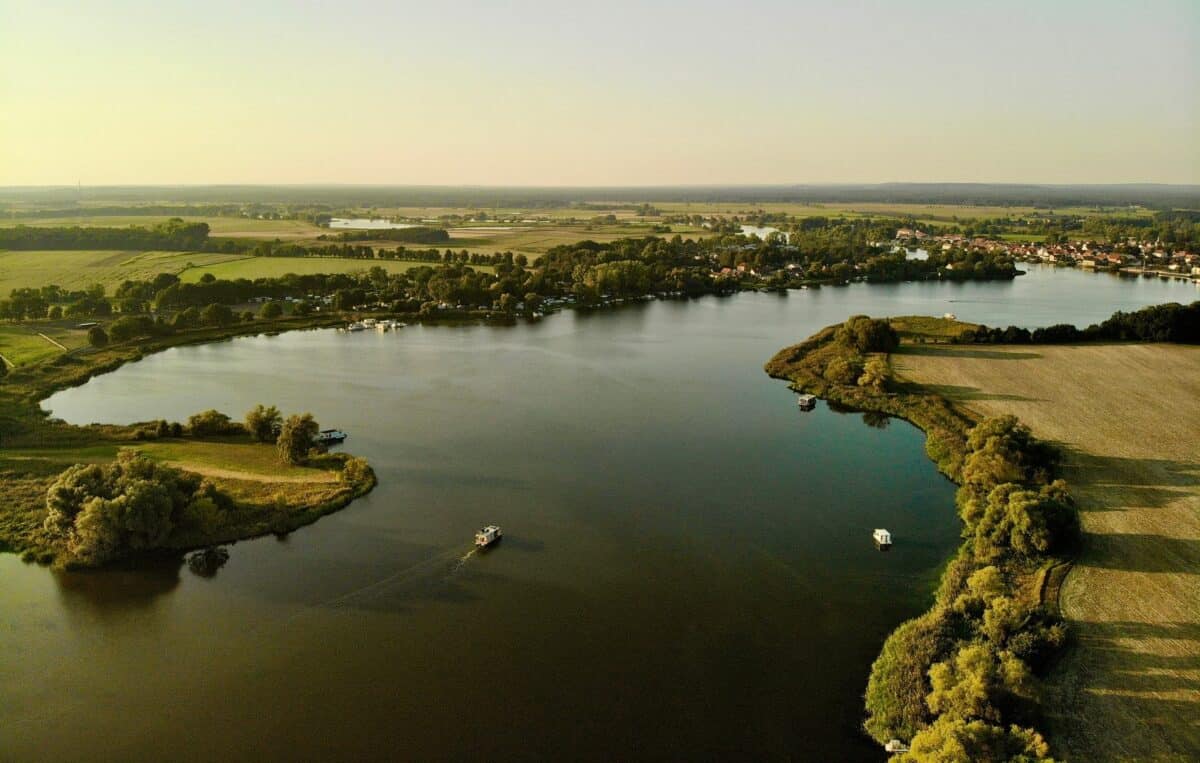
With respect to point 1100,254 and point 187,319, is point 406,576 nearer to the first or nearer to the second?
point 187,319

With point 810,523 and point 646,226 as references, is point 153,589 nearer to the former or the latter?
point 810,523

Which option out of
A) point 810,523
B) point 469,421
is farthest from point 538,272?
point 810,523

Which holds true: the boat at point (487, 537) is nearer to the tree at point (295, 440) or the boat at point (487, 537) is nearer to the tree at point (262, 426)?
the tree at point (295, 440)

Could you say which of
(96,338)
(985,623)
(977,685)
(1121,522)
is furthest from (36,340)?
(1121,522)

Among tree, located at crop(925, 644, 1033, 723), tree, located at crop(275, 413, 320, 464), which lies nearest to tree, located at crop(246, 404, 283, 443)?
tree, located at crop(275, 413, 320, 464)

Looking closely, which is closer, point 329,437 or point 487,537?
point 487,537
